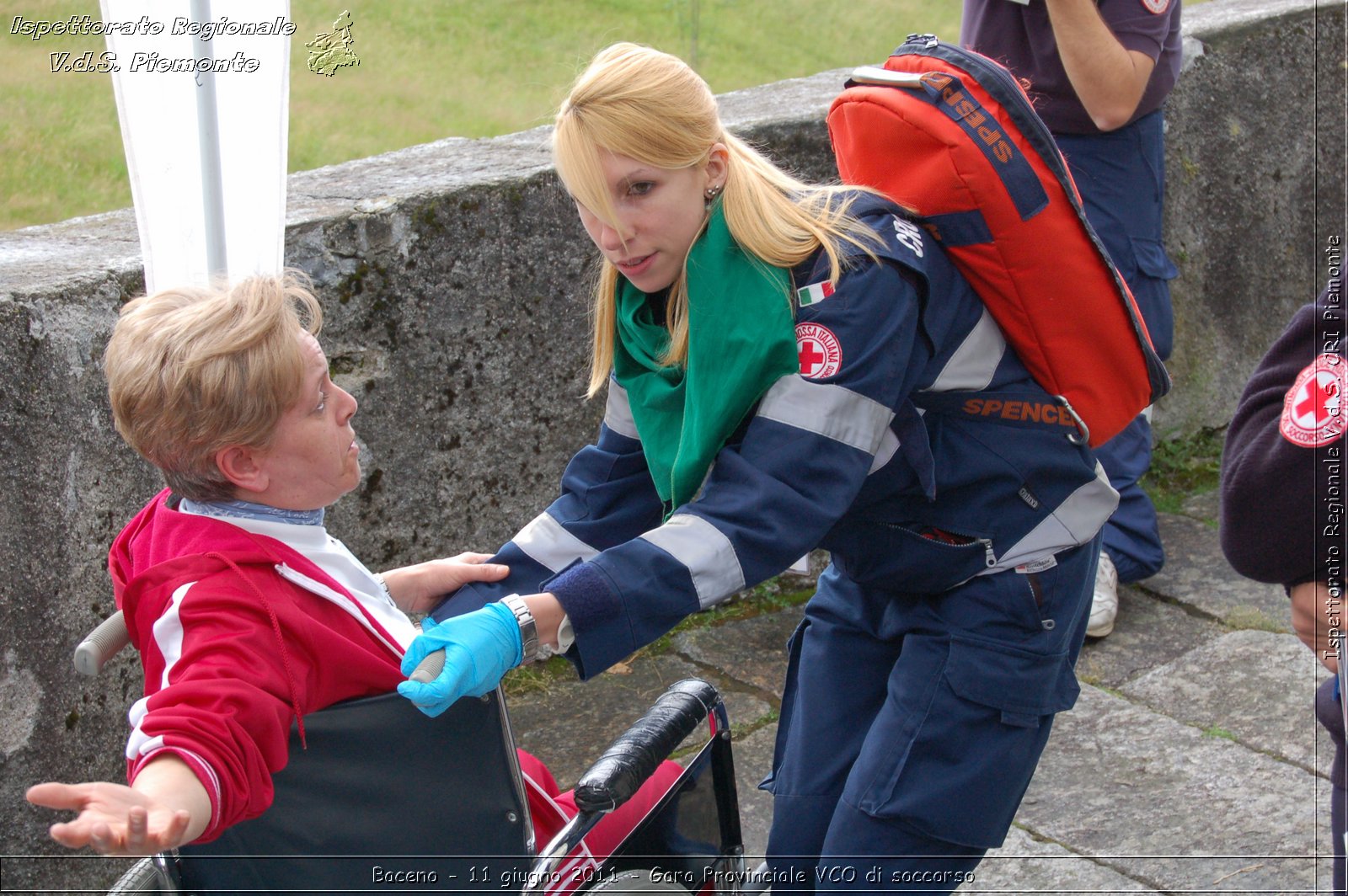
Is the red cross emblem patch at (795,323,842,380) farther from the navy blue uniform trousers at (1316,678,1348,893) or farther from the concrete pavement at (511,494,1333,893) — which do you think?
the concrete pavement at (511,494,1333,893)

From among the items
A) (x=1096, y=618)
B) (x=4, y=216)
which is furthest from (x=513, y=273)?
(x=1096, y=618)

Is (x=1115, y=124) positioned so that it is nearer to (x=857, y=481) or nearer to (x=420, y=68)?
(x=857, y=481)

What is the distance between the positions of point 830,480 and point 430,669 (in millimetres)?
556

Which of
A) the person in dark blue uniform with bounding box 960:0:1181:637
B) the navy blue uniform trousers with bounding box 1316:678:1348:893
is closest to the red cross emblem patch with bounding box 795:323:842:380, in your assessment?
the navy blue uniform trousers with bounding box 1316:678:1348:893

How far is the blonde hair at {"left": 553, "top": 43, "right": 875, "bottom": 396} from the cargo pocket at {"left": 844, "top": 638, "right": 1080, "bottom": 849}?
0.62 m

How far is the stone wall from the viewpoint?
232 cm

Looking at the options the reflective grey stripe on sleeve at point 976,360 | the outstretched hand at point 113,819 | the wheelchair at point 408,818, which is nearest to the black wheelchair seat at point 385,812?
the wheelchair at point 408,818

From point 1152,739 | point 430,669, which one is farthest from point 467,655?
point 1152,739

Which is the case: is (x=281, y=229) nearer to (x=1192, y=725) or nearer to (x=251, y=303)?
(x=251, y=303)

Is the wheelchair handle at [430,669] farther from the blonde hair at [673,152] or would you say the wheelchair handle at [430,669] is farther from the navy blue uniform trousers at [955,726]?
the navy blue uniform trousers at [955,726]

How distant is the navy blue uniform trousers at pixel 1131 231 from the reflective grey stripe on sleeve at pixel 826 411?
69.7 inches

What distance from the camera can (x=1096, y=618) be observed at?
3.42m

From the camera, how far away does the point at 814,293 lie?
1715 mm

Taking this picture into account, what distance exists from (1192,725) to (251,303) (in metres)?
2.43
